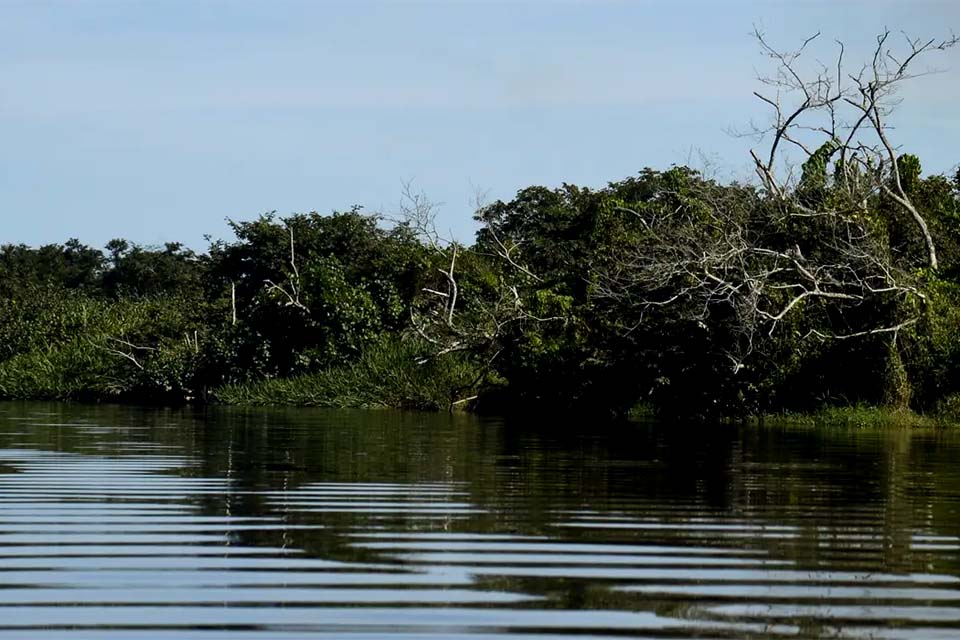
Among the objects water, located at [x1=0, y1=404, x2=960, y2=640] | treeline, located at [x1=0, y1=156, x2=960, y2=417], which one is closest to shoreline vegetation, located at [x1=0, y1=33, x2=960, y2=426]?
treeline, located at [x1=0, y1=156, x2=960, y2=417]

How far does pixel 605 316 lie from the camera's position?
1133 inches

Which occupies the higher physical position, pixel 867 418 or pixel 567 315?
pixel 567 315

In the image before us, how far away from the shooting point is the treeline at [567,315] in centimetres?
2691

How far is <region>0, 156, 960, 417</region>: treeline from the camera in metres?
26.9

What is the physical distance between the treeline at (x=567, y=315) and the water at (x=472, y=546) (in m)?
12.2

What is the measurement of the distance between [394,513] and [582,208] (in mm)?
37808

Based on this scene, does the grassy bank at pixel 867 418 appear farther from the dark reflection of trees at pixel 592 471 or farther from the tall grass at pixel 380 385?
the tall grass at pixel 380 385

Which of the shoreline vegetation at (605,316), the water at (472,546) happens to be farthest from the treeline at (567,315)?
the water at (472,546)

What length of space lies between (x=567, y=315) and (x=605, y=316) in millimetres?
2495

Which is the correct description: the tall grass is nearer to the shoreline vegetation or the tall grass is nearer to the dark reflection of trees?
the shoreline vegetation

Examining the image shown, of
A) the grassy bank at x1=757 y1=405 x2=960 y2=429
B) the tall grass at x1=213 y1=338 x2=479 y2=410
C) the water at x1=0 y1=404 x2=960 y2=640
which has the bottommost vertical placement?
the water at x1=0 y1=404 x2=960 y2=640

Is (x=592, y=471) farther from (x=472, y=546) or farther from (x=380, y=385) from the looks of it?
(x=380, y=385)

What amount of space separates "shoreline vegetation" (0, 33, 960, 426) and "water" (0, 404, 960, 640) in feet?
40.0

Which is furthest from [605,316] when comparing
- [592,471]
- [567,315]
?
[592,471]
